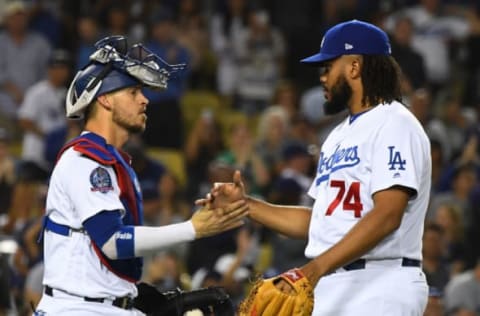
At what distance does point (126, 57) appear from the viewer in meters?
6.44

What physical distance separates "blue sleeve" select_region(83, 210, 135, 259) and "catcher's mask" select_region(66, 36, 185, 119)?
0.60m

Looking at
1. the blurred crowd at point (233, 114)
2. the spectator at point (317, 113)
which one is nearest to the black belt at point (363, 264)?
the blurred crowd at point (233, 114)

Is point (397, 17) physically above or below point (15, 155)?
above

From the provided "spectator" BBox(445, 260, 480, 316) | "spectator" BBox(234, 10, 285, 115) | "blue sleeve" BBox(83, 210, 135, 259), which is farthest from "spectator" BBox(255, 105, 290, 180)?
"blue sleeve" BBox(83, 210, 135, 259)

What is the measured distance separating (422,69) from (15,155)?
4.28 metres

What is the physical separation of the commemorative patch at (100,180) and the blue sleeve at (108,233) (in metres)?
0.11

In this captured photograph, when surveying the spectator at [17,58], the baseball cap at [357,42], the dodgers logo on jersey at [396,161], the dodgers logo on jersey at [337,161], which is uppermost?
the baseball cap at [357,42]

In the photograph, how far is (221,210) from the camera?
634cm

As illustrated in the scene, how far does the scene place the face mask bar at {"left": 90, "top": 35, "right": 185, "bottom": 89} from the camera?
21.0ft

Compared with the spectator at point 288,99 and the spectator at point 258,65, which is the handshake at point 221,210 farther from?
the spectator at point 258,65

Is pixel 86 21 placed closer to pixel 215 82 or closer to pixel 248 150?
pixel 215 82

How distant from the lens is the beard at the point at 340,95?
21.1 ft

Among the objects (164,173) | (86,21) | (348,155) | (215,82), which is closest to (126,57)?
(348,155)

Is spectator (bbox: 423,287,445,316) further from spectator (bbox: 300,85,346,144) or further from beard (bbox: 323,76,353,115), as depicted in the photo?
spectator (bbox: 300,85,346,144)
